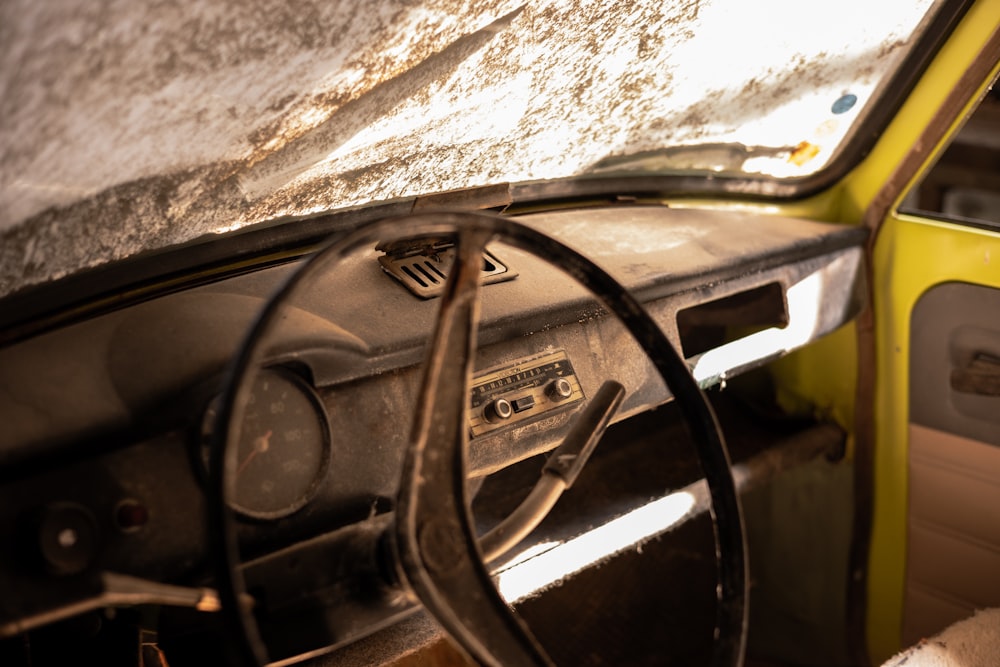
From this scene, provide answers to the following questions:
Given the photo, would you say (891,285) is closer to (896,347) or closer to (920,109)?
(896,347)

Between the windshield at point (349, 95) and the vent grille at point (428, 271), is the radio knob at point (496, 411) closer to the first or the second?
the vent grille at point (428, 271)

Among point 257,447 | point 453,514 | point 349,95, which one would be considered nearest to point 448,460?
point 453,514

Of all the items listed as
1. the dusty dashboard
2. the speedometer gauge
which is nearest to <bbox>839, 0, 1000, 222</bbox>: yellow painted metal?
the dusty dashboard

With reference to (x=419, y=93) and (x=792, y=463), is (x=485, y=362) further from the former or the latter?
(x=792, y=463)

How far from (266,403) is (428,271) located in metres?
0.41

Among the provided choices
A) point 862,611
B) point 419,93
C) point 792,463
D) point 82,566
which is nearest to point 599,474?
point 792,463

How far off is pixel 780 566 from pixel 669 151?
48.7 inches

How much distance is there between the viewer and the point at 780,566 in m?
2.32

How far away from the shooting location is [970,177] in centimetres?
384

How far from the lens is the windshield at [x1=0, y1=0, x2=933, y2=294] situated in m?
0.86

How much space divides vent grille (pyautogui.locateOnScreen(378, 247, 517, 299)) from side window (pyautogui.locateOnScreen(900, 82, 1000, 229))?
298 centimetres

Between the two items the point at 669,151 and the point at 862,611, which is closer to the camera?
the point at 669,151

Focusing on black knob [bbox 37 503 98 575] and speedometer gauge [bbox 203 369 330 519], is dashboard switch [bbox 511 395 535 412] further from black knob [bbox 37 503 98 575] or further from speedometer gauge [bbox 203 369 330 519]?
black knob [bbox 37 503 98 575]

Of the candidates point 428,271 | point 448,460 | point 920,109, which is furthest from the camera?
point 920,109
